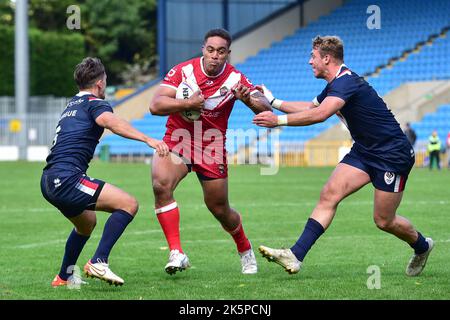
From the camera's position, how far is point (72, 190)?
8492mm

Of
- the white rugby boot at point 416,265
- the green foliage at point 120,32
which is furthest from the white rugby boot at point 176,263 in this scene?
the green foliage at point 120,32

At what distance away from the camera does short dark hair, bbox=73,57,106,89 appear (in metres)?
8.81

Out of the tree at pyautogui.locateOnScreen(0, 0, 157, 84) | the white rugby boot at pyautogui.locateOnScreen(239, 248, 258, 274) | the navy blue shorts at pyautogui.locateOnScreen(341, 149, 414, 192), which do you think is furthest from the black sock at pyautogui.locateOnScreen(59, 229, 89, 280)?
the tree at pyautogui.locateOnScreen(0, 0, 157, 84)

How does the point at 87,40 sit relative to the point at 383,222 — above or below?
above

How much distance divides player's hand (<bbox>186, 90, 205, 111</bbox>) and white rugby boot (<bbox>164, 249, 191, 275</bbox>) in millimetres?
1378

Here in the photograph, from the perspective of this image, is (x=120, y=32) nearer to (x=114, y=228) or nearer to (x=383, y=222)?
(x=383, y=222)

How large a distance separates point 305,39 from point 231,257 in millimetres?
36105

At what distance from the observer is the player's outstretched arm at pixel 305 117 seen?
884cm

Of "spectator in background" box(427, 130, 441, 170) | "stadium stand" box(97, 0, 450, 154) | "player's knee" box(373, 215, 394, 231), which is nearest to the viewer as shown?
"player's knee" box(373, 215, 394, 231)

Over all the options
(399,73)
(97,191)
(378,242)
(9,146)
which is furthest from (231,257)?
(9,146)

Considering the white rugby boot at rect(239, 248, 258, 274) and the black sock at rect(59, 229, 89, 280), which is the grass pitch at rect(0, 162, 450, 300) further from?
the black sock at rect(59, 229, 89, 280)

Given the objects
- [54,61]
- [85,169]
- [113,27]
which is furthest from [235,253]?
[113,27]

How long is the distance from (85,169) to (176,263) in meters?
1.32
